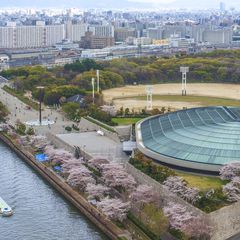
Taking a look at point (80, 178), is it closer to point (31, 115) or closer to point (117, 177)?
point (117, 177)

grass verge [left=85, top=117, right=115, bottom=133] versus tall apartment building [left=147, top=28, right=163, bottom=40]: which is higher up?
tall apartment building [left=147, top=28, right=163, bottom=40]

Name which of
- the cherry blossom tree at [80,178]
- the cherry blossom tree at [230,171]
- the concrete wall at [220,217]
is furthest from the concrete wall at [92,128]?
the concrete wall at [220,217]

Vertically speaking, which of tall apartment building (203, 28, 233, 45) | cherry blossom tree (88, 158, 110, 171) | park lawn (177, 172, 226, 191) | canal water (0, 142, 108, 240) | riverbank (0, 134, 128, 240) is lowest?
canal water (0, 142, 108, 240)

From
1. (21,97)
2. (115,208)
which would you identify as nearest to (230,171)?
(115,208)

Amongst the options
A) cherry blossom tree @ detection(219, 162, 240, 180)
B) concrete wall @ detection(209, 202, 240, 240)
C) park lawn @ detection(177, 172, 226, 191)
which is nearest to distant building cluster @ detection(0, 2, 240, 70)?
park lawn @ detection(177, 172, 226, 191)

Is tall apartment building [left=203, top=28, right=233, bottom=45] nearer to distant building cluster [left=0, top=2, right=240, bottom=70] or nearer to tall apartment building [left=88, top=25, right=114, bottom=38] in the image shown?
distant building cluster [left=0, top=2, right=240, bottom=70]

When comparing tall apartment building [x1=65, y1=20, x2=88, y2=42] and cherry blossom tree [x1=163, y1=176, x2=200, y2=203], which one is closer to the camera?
cherry blossom tree [x1=163, y1=176, x2=200, y2=203]

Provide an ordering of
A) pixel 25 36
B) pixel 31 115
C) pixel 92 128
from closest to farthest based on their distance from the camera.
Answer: pixel 92 128, pixel 31 115, pixel 25 36

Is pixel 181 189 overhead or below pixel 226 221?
overhead
